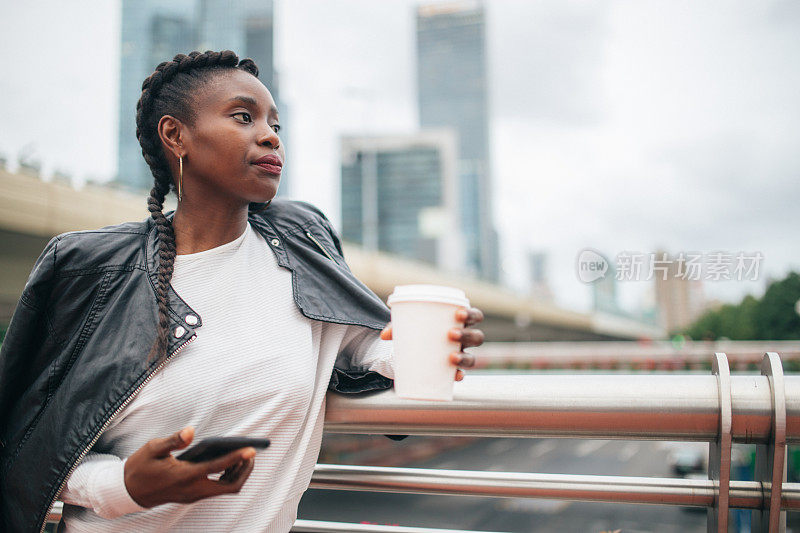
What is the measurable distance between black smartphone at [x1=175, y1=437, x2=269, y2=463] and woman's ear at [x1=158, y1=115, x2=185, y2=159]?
0.71m

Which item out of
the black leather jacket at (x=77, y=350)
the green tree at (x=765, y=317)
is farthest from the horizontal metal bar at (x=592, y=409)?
the green tree at (x=765, y=317)

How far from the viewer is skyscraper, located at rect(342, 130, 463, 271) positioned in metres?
74.1

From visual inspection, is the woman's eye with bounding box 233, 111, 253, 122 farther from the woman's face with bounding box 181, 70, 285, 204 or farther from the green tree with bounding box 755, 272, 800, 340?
the green tree with bounding box 755, 272, 800, 340

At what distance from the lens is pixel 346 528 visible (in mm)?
1402

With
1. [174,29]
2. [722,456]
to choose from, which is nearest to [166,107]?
[722,456]

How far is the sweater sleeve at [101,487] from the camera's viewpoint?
1106mm

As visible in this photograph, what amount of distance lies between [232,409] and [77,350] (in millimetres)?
339

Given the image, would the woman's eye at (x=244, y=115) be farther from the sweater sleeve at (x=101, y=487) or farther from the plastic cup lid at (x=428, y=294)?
the sweater sleeve at (x=101, y=487)

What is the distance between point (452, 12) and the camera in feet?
388

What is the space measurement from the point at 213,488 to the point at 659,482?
31.3 inches

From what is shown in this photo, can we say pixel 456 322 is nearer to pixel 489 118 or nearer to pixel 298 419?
pixel 298 419

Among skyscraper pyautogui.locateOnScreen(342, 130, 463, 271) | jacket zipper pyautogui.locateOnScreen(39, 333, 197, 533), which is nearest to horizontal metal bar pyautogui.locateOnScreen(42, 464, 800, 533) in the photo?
jacket zipper pyautogui.locateOnScreen(39, 333, 197, 533)

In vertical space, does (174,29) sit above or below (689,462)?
above

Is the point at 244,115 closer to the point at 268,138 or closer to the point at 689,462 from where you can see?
the point at 268,138
